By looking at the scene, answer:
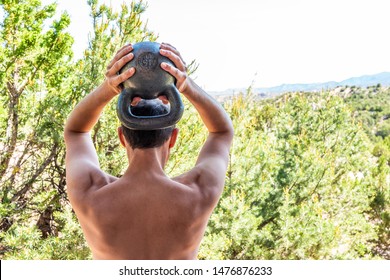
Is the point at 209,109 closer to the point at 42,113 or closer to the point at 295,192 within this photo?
the point at 42,113

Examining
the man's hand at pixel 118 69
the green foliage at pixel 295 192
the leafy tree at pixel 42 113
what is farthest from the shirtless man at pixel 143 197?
the green foliage at pixel 295 192

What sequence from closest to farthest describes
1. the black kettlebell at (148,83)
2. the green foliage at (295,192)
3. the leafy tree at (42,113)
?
1. the black kettlebell at (148,83)
2. the leafy tree at (42,113)
3. the green foliage at (295,192)

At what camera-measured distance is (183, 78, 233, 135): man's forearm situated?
3.20 feet

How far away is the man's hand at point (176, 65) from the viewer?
880 millimetres

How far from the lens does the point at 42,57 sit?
4.81 metres

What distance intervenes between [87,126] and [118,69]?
0.64ft

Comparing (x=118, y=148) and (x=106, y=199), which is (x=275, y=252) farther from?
(x=106, y=199)

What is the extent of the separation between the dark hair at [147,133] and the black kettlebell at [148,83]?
21 mm

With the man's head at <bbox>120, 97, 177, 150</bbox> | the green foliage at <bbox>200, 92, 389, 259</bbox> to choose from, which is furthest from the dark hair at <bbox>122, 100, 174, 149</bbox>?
the green foliage at <bbox>200, 92, 389, 259</bbox>

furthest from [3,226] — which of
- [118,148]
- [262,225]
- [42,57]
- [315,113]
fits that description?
[315,113]

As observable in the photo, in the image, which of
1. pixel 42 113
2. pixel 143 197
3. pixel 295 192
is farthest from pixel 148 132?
pixel 295 192

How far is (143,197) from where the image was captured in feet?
2.83

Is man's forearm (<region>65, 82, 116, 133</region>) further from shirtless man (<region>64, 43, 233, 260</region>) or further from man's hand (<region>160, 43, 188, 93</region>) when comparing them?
man's hand (<region>160, 43, 188, 93</region>)

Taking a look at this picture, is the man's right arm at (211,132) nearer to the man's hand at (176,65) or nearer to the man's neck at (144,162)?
the man's hand at (176,65)
